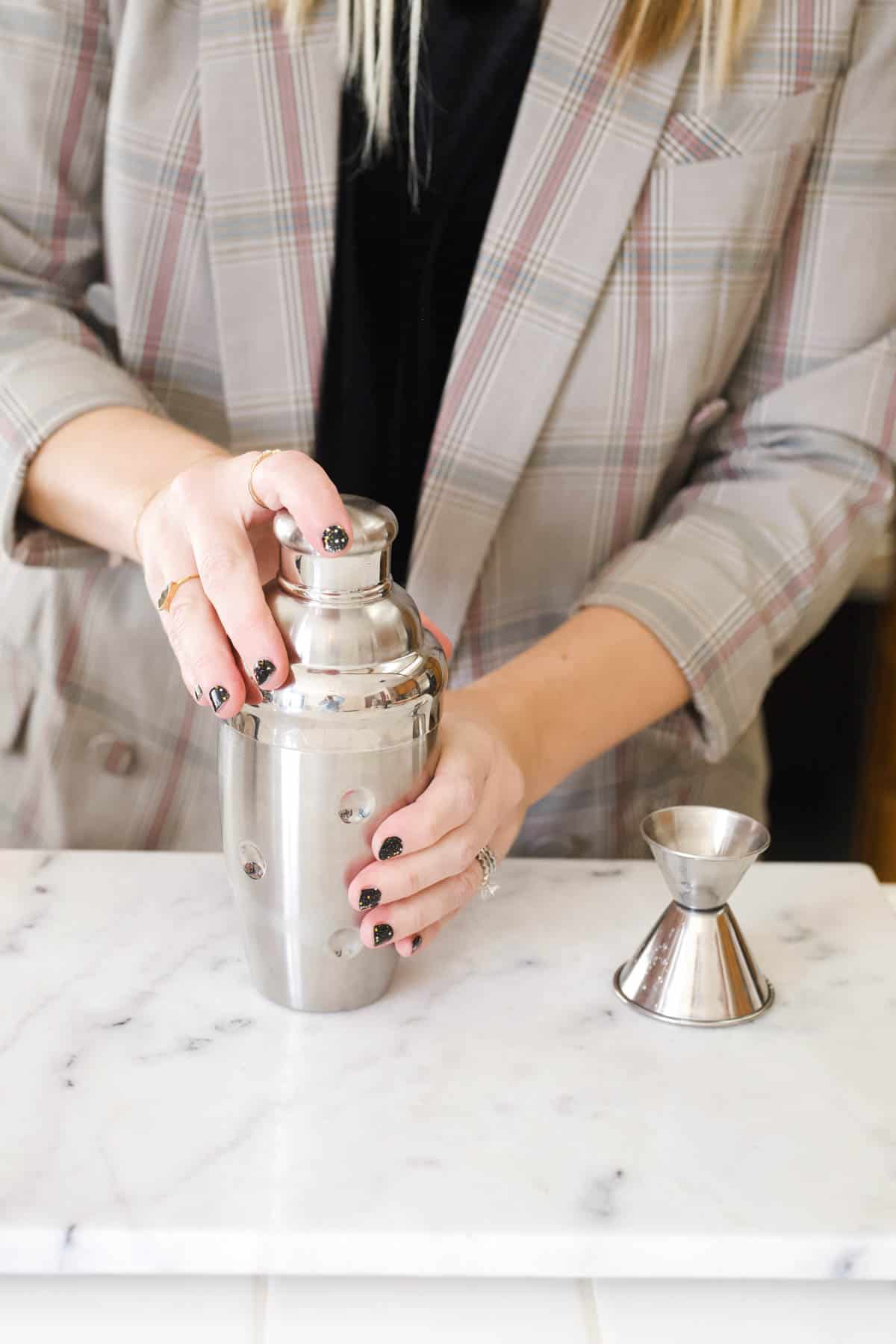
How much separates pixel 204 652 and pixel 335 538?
9 centimetres

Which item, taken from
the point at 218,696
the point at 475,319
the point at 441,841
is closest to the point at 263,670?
the point at 218,696

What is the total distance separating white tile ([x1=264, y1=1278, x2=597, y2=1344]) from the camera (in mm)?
509

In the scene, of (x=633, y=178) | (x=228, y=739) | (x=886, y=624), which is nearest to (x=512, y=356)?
(x=633, y=178)

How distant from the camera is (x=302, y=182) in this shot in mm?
936

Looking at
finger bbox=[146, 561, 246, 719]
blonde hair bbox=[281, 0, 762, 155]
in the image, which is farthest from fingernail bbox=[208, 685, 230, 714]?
blonde hair bbox=[281, 0, 762, 155]

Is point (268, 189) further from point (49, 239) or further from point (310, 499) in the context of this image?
point (310, 499)

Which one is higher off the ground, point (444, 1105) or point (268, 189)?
point (268, 189)

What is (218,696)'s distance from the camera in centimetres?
61

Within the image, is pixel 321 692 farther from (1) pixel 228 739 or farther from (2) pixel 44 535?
(2) pixel 44 535

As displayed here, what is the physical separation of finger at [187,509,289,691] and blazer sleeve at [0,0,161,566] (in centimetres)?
25

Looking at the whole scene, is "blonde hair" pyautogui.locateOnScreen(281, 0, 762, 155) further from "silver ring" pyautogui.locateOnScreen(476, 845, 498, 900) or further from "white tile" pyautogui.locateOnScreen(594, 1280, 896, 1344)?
"white tile" pyautogui.locateOnScreen(594, 1280, 896, 1344)

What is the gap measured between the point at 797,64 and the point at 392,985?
0.71 m

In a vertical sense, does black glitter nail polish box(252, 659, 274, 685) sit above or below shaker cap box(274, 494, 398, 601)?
below

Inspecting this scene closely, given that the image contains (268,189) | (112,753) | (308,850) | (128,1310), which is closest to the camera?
(128,1310)
